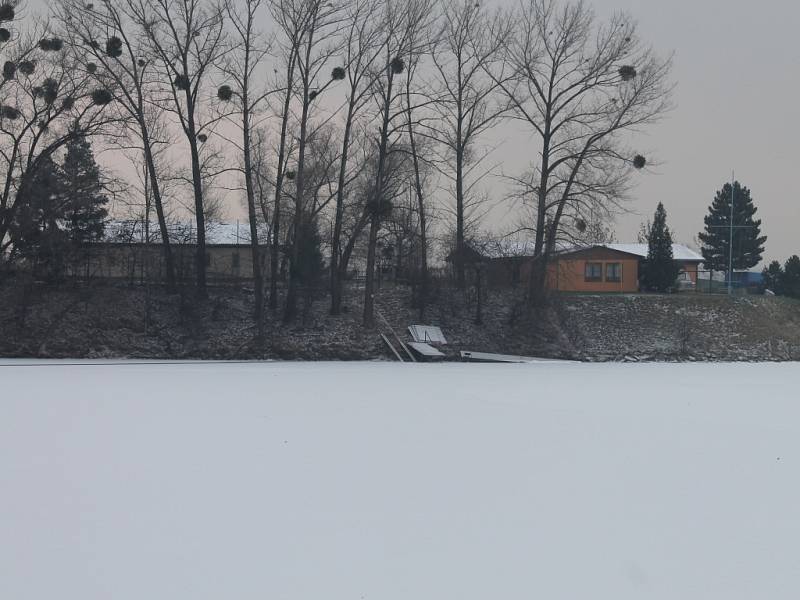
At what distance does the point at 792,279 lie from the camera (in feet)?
195

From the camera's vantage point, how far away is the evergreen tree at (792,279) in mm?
56256

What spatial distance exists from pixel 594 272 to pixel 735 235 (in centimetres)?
2565

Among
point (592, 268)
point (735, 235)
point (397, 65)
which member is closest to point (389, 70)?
point (397, 65)

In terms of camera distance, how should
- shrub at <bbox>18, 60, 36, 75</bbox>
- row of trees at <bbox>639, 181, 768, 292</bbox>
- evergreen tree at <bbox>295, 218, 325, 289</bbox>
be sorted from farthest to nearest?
1. row of trees at <bbox>639, 181, 768, 292</bbox>
2. evergreen tree at <bbox>295, 218, 325, 289</bbox>
3. shrub at <bbox>18, 60, 36, 75</bbox>

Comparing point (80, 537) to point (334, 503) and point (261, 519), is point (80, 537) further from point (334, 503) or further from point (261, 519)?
point (334, 503)

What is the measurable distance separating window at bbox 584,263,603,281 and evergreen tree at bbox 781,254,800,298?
Result: 10.9 m

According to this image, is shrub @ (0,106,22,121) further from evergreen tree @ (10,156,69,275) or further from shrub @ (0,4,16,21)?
shrub @ (0,4,16,21)

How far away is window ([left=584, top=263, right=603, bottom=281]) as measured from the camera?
5678 centimetres

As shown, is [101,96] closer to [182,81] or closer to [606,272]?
[182,81]

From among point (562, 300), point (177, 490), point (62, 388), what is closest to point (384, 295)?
point (562, 300)

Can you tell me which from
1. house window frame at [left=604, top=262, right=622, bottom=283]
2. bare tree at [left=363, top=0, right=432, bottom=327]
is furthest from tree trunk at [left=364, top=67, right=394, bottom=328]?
house window frame at [left=604, top=262, right=622, bottom=283]

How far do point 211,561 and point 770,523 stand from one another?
185 inches

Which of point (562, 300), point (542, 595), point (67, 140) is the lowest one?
point (542, 595)

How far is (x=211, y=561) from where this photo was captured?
6938 millimetres
